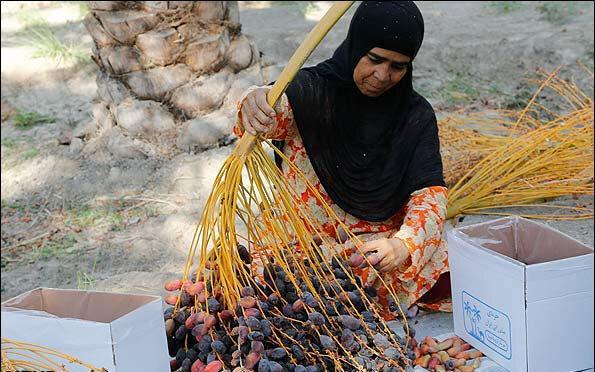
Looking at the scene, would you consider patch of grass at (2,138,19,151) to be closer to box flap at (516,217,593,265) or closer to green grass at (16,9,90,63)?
green grass at (16,9,90,63)

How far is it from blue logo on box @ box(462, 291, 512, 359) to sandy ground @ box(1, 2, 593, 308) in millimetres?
925

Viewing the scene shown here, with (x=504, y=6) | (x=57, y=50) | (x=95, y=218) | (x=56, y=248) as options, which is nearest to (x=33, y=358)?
(x=56, y=248)

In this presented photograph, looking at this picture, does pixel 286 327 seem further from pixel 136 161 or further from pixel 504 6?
pixel 504 6

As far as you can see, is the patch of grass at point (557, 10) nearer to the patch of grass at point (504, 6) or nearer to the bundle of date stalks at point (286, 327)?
the patch of grass at point (504, 6)

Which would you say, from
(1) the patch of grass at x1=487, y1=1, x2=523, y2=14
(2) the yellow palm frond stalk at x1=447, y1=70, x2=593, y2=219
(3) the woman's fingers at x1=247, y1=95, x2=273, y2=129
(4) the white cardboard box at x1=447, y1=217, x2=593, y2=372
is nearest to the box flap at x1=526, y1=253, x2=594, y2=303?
(4) the white cardboard box at x1=447, y1=217, x2=593, y2=372

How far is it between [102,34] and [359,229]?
7.32ft

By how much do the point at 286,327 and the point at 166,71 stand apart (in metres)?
2.60

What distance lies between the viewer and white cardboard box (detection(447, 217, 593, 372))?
6.76ft

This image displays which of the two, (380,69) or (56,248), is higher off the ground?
(380,69)

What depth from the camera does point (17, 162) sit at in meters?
4.64

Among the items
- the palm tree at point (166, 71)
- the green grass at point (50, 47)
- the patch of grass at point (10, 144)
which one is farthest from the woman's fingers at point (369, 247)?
the green grass at point (50, 47)

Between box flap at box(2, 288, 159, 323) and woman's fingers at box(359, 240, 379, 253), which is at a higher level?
box flap at box(2, 288, 159, 323)

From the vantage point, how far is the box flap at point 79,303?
207cm

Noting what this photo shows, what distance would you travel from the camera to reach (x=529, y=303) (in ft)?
6.77
